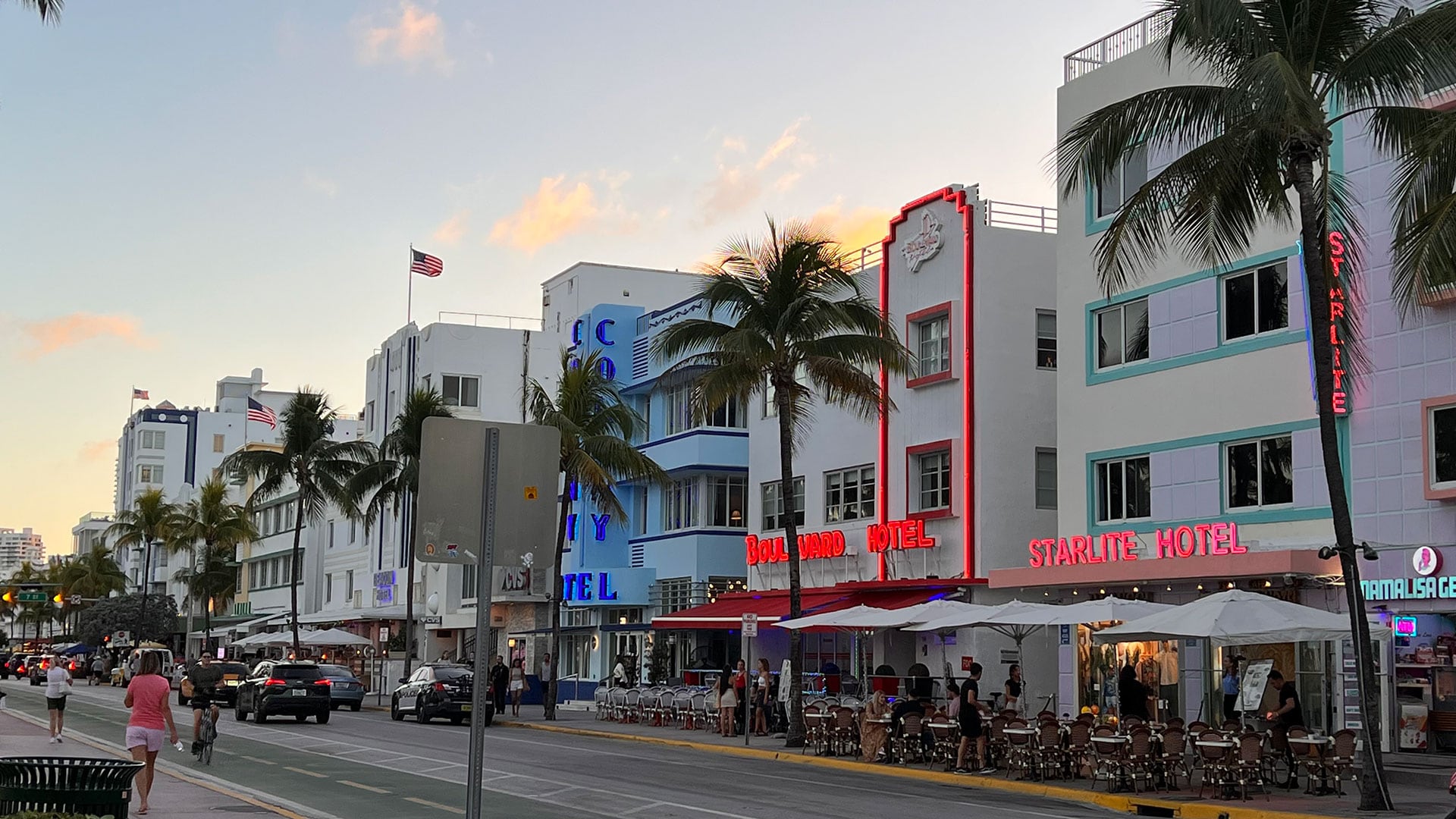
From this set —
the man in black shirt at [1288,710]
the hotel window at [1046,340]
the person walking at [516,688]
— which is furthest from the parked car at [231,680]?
the man in black shirt at [1288,710]

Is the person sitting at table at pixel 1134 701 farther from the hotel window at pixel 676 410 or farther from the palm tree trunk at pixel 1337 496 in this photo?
the hotel window at pixel 676 410

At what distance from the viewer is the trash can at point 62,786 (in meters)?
10.0

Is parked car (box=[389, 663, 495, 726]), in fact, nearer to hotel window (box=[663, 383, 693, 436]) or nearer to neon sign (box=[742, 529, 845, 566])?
neon sign (box=[742, 529, 845, 566])

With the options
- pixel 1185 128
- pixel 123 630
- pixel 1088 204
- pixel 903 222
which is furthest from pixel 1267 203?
pixel 123 630

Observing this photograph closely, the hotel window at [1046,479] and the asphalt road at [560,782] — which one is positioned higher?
the hotel window at [1046,479]

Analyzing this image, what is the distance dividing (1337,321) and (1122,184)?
8.40 m

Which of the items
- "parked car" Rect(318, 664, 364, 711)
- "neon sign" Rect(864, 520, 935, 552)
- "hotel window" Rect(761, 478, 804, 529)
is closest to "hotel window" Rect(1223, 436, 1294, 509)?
"neon sign" Rect(864, 520, 935, 552)

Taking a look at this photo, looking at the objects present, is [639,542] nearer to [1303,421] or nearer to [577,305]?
[577,305]

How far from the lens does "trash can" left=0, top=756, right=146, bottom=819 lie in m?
10.0

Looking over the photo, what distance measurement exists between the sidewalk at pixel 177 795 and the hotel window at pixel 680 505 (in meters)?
22.8

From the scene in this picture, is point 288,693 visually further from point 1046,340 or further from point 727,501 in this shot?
point 1046,340

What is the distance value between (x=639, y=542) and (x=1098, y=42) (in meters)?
23.2

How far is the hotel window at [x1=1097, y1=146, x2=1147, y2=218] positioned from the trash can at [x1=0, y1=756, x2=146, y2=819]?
1001 inches

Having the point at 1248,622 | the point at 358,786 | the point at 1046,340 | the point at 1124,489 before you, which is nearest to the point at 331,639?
the point at 1046,340
